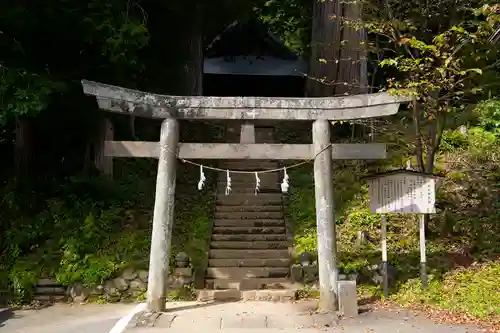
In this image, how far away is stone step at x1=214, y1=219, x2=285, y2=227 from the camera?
38.2 ft

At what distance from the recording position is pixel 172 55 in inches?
589

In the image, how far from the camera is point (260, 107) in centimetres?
853

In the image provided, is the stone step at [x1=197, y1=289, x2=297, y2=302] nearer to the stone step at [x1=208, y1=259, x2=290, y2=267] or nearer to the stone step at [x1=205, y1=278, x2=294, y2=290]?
the stone step at [x1=205, y1=278, x2=294, y2=290]

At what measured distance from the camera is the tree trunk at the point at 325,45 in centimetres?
1619

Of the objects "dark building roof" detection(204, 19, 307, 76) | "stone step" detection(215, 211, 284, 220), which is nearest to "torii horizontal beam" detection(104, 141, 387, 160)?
"stone step" detection(215, 211, 284, 220)

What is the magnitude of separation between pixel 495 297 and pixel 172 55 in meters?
11.1

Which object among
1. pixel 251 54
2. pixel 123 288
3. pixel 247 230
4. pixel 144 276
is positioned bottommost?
pixel 123 288

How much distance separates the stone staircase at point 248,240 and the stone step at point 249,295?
33cm

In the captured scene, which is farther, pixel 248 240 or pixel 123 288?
pixel 248 240

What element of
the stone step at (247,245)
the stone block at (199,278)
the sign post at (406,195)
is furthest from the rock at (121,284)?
the sign post at (406,195)

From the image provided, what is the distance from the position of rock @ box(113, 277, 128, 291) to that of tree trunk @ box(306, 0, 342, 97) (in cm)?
886

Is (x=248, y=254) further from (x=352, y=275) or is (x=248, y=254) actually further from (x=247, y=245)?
(x=352, y=275)

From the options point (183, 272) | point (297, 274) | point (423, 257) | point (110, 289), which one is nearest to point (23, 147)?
point (110, 289)

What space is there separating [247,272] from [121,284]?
98.4 inches
